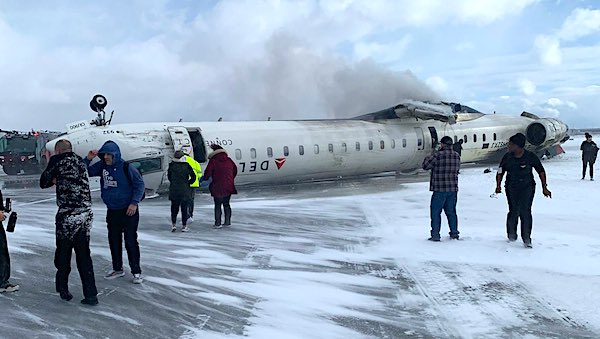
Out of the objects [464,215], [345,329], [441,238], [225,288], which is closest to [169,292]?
[225,288]

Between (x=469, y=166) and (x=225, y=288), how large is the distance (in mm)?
20451

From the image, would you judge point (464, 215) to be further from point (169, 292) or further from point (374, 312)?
point (169, 292)

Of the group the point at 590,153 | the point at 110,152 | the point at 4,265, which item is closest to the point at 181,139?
the point at 110,152

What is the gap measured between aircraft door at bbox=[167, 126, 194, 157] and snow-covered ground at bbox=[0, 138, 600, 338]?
4.18 meters

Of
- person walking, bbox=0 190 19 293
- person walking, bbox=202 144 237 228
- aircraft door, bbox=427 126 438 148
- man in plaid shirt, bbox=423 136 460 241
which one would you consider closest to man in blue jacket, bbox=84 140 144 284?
person walking, bbox=0 190 19 293

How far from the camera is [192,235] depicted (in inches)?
375


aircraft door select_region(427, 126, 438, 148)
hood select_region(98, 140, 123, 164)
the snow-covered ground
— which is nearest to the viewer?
A: the snow-covered ground

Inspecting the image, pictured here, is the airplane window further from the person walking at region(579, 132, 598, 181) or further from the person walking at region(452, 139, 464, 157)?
the person walking at region(579, 132, 598, 181)

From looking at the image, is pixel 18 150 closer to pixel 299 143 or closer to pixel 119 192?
pixel 299 143

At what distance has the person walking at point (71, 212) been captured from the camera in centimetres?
527

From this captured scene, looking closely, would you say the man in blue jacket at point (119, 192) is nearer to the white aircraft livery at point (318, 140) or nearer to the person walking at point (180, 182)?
the person walking at point (180, 182)

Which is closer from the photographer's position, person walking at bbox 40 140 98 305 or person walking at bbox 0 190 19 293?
person walking at bbox 40 140 98 305

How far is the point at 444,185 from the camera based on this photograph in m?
8.52

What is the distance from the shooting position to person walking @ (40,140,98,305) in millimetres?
5273
